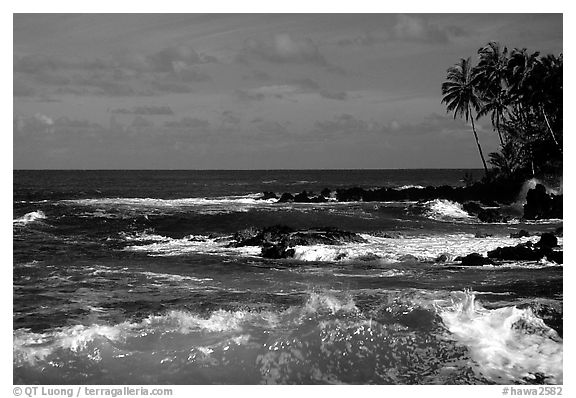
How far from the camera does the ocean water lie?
6.88 meters

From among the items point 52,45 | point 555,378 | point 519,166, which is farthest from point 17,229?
point 519,166

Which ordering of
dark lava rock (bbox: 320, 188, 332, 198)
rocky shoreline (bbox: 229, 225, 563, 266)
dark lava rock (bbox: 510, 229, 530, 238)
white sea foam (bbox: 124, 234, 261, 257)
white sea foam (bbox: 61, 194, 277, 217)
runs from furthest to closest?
dark lava rock (bbox: 320, 188, 332, 198) < white sea foam (bbox: 61, 194, 277, 217) < dark lava rock (bbox: 510, 229, 530, 238) < white sea foam (bbox: 124, 234, 261, 257) < rocky shoreline (bbox: 229, 225, 563, 266)

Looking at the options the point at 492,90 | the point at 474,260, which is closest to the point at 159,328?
the point at 474,260

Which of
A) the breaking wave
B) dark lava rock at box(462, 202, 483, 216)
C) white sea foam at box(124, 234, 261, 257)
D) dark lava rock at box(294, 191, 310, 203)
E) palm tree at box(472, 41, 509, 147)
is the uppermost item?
palm tree at box(472, 41, 509, 147)

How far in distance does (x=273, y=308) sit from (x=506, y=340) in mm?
2865

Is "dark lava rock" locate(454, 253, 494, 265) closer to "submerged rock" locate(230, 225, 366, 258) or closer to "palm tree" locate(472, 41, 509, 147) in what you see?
"submerged rock" locate(230, 225, 366, 258)

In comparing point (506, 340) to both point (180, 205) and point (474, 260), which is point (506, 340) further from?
point (180, 205)

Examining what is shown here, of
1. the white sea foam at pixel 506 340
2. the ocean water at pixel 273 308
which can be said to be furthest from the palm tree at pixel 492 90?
the white sea foam at pixel 506 340

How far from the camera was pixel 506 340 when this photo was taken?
7215 mm

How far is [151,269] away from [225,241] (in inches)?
74.9

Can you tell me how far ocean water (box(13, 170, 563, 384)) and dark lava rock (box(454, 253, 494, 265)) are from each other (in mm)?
235

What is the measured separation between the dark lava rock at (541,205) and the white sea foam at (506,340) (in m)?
2.90

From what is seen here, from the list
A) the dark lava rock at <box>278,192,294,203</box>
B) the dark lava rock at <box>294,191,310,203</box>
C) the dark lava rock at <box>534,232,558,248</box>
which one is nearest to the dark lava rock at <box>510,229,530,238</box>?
the dark lava rock at <box>534,232,558,248</box>

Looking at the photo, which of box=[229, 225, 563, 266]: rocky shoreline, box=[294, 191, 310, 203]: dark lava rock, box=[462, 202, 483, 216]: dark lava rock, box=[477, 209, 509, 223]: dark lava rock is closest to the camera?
box=[229, 225, 563, 266]: rocky shoreline
